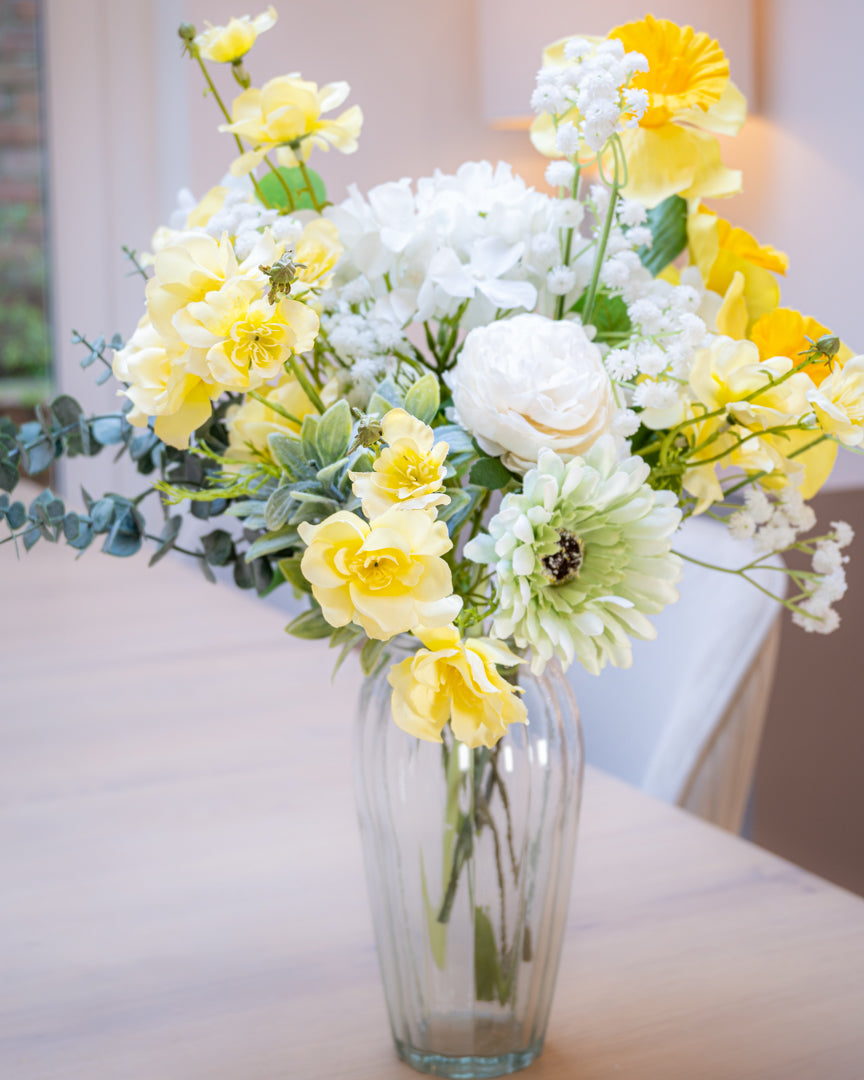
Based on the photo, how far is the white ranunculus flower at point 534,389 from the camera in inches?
17.4

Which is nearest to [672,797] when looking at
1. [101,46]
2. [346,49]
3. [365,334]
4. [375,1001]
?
[375,1001]

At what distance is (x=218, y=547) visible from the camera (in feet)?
1.91

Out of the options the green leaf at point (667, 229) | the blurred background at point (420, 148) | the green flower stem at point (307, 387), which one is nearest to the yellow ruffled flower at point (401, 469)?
the green flower stem at point (307, 387)

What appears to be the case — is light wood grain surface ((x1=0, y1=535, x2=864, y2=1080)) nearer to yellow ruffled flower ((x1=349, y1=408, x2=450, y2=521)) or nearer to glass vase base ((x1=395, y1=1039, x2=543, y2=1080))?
glass vase base ((x1=395, y1=1039, x2=543, y2=1080))

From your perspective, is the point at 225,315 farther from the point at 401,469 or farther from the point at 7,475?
the point at 7,475

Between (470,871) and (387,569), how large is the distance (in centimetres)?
22

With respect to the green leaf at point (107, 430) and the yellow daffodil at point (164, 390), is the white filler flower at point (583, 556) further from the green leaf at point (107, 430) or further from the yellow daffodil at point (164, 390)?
the green leaf at point (107, 430)

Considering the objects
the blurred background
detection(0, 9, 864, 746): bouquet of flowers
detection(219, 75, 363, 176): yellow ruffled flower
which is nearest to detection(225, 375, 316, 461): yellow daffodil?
detection(0, 9, 864, 746): bouquet of flowers

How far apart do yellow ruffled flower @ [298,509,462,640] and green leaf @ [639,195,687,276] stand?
0.23m

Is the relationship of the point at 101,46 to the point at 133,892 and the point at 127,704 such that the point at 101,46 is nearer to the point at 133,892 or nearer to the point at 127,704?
the point at 127,704

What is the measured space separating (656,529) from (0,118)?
263cm

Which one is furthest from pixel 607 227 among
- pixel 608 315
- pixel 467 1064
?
pixel 467 1064

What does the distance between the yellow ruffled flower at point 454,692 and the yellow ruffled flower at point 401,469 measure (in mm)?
55

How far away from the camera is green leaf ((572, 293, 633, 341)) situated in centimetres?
53
